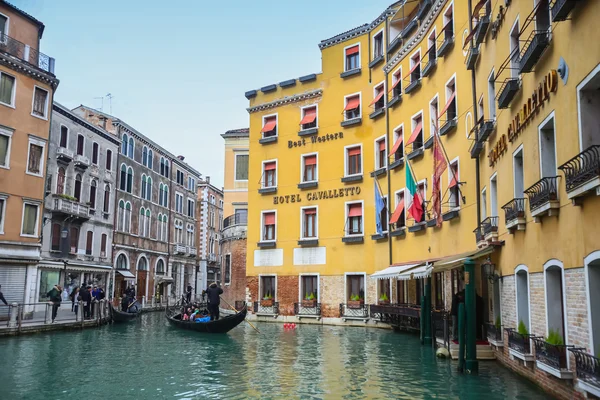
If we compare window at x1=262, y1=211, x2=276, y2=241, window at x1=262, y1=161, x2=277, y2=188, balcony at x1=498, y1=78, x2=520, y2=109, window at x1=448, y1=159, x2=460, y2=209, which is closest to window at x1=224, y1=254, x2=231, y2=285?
window at x1=262, y1=211, x2=276, y2=241

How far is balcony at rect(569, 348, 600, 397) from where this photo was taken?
6520mm

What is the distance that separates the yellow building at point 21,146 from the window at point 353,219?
43.3ft

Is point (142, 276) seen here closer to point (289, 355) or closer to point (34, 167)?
point (34, 167)

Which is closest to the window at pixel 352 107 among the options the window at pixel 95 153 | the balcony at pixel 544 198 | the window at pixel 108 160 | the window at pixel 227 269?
the window at pixel 227 269

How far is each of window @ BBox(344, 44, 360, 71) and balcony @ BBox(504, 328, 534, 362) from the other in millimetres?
17339

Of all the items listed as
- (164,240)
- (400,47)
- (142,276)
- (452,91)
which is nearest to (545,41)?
(452,91)

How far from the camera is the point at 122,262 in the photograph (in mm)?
36688

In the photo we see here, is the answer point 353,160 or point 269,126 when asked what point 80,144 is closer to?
point 269,126

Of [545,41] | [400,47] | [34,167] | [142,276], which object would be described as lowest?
[142,276]

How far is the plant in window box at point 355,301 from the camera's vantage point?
77.8ft

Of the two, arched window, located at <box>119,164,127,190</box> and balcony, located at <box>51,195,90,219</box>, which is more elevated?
arched window, located at <box>119,164,127,190</box>

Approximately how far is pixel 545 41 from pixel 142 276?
114 feet

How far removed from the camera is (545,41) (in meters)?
8.60

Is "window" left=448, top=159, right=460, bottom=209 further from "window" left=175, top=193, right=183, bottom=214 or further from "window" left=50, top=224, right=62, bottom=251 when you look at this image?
"window" left=175, top=193, right=183, bottom=214
